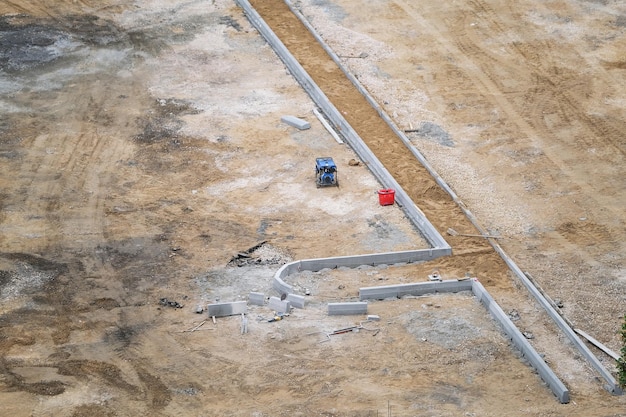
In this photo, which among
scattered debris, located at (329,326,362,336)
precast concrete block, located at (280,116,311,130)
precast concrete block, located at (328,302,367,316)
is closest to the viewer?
scattered debris, located at (329,326,362,336)

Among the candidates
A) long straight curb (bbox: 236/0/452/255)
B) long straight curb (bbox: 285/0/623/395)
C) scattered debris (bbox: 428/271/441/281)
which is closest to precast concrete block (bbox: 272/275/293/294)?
scattered debris (bbox: 428/271/441/281)

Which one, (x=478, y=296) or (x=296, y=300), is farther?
(x=478, y=296)

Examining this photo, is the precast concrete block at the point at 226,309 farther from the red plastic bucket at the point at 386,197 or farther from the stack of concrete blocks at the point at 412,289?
the red plastic bucket at the point at 386,197

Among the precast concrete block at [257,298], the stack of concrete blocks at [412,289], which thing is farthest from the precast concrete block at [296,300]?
the stack of concrete blocks at [412,289]

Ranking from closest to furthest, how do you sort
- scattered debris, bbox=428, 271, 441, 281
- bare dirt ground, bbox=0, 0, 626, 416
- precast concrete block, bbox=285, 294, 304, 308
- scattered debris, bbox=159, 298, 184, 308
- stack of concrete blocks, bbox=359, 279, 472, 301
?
1. bare dirt ground, bbox=0, 0, 626, 416
2. precast concrete block, bbox=285, 294, 304, 308
3. scattered debris, bbox=159, 298, 184, 308
4. stack of concrete blocks, bbox=359, 279, 472, 301
5. scattered debris, bbox=428, 271, 441, 281

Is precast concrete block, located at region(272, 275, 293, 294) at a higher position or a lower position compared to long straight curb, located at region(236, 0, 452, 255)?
lower

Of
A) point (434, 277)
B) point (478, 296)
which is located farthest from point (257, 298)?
point (478, 296)

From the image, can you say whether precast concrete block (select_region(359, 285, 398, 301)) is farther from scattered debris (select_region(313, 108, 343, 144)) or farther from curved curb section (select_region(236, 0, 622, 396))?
scattered debris (select_region(313, 108, 343, 144))

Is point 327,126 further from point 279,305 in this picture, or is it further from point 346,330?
point 346,330
